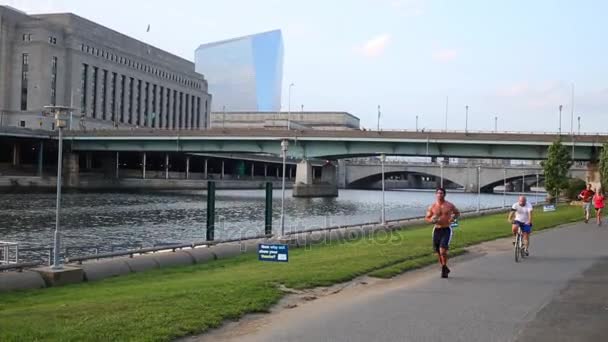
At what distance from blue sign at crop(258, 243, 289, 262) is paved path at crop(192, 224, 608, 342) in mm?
2852

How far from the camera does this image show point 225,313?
413 inches

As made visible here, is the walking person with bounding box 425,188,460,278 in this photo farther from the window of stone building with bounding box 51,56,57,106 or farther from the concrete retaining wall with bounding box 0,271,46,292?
the window of stone building with bounding box 51,56,57,106

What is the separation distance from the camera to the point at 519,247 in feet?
63.2

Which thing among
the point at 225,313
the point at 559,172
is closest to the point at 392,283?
the point at 225,313

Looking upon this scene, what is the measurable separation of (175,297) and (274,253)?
539 cm

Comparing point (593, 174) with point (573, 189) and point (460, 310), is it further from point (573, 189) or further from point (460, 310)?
point (460, 310)

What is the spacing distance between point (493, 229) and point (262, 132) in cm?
6068

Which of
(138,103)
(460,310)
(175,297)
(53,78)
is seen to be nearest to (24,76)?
(53,78)

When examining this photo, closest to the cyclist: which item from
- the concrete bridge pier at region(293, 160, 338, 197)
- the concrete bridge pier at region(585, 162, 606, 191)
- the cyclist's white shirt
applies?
the cyclist's white shirt

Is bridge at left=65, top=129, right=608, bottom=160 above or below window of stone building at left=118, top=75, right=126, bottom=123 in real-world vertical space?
below

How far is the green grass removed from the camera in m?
9.15

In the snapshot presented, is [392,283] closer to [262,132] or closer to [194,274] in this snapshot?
[194,274]

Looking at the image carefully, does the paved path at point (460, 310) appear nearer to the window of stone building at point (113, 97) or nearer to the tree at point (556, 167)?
the tree at point (556, 167)

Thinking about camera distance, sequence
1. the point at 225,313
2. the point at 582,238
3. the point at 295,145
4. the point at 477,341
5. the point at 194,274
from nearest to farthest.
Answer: the point at 477,341
the point at 225,313
the point at 194,274
the point at 582,238
the point at 295,145
